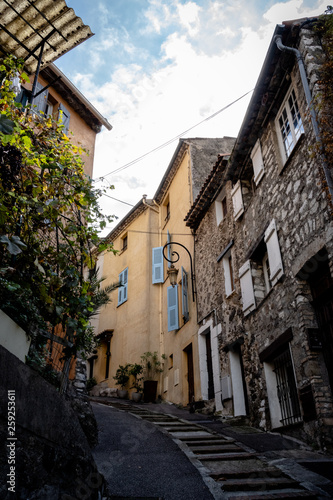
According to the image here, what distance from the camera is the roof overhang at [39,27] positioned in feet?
18.2

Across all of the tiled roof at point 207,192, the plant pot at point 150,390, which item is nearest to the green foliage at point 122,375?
the plant pot at point 150,390

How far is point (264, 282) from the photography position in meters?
8.67

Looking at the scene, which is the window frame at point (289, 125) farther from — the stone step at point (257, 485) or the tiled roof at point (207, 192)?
the stone step at point (257, 485)

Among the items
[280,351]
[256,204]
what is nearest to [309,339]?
[280,351]

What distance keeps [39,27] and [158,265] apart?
12.0 meters

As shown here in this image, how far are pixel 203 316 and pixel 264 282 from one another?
12.5ft

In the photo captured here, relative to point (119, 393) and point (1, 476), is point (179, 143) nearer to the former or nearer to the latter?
point (119, 393)

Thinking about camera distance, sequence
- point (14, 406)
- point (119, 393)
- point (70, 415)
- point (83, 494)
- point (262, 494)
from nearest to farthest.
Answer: point (14, 406) → point (83, 494) → point (70, 415) → point (262, 494) → point (119, 393)

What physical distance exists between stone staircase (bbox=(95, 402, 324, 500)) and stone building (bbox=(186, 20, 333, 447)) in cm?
106

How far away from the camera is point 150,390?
568 inches

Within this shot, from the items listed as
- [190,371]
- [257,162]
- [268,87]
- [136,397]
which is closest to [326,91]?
[268,87]

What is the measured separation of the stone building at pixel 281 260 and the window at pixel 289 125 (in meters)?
0.02

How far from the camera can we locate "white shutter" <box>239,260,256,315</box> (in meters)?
8.65

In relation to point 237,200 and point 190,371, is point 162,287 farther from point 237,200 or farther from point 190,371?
point 237,200
